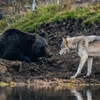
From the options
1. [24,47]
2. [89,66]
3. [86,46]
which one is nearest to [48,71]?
[89,66]

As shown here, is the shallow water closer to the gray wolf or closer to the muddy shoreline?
the muddy shoreline

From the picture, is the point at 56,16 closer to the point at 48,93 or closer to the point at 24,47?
the point at 24,47

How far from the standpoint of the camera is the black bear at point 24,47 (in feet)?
63.9

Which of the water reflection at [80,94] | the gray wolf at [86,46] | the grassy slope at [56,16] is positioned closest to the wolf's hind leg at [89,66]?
the gray wolf at [86,46]

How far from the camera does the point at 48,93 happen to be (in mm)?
14453

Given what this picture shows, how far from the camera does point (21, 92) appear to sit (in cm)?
1465

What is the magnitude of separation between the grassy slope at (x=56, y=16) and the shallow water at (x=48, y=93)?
358 inches

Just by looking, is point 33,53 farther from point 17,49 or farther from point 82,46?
point 82,46

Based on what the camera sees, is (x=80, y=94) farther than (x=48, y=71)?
No

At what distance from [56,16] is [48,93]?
462 inches

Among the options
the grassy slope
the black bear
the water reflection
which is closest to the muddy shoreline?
the black bear

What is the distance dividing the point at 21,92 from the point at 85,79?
11.1 ft

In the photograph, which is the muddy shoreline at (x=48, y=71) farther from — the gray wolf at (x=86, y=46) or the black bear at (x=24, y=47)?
the gray wolf at (x=86, y=46)

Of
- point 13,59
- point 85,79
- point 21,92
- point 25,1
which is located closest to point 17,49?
point 13,59
